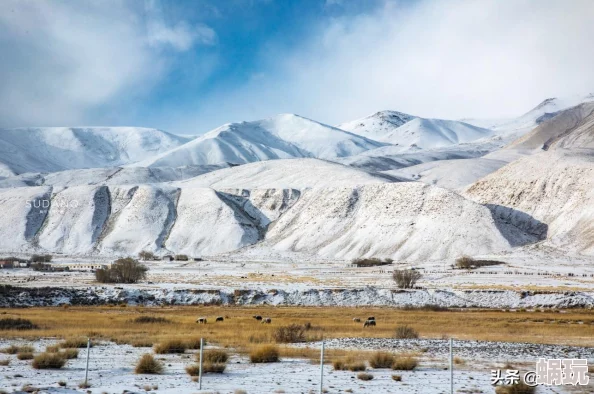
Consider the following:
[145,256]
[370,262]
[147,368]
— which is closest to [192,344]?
[147,368]

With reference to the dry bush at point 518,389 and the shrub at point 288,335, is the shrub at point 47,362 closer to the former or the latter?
the shrub at point 288,335

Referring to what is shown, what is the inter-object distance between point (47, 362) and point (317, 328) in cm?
1711

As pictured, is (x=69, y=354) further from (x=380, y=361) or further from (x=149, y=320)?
(x=149, y=320)

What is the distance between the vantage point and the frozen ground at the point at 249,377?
15.2 m

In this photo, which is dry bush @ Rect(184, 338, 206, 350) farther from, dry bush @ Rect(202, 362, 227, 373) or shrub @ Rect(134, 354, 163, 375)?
dry bush @ Rect(202, 362, 227, 373)

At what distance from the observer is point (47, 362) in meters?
17.5

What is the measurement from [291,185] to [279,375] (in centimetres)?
15643

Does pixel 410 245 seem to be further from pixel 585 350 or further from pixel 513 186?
pixel 585 350

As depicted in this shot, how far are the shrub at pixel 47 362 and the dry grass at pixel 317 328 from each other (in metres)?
5.82

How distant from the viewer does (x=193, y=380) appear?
1622 cm

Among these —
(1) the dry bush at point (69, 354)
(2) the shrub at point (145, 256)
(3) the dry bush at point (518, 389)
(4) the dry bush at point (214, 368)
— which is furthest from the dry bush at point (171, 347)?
(2) the shrub at point (145, 256)

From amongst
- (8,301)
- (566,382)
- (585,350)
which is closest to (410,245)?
(8,301)

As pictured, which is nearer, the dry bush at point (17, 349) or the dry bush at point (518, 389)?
the dry bush at point (518, 389)

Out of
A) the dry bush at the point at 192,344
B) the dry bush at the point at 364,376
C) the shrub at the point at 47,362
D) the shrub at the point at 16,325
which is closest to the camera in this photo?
the dry bush at the point at 364,376
